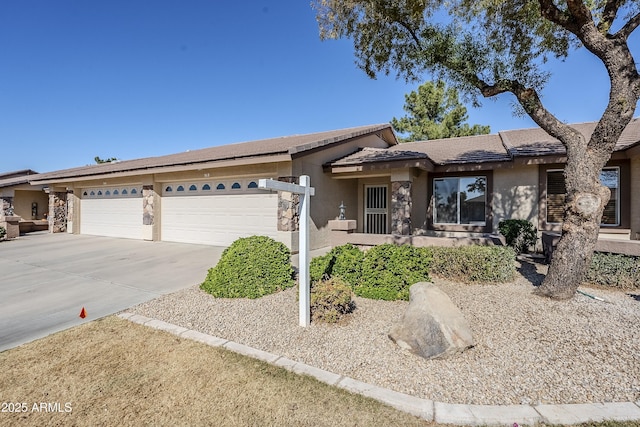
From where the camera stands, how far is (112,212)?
15.4 metres

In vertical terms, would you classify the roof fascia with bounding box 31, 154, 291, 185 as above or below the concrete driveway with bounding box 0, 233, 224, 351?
above

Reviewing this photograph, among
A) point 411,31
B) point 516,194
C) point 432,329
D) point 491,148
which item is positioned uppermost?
point 411,31

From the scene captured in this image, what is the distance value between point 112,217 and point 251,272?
1331 cm

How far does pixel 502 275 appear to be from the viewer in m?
6.25

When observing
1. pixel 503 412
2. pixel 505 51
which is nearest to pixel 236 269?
pixel 503 412

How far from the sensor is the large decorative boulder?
3502 millimetres

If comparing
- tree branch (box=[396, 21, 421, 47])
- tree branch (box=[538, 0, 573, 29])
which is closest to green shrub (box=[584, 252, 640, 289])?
tree branch (box=[538, 0, 573, 29])

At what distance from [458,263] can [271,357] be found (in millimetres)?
4635

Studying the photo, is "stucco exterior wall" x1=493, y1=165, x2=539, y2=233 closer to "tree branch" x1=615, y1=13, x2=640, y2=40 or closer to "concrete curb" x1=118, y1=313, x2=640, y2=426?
"tree branch" x1=615, y1=13, x2=640, y2=40

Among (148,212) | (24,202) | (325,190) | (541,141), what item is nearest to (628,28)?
(541,141)

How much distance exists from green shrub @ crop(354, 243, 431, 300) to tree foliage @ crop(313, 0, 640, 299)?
2302mm

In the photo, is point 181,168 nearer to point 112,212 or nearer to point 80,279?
point 80,279

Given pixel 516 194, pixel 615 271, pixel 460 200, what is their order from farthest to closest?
pixel 460 200
pixel 516 194
pixel 615 271

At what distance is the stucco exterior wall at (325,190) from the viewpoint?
1047 centimetres
